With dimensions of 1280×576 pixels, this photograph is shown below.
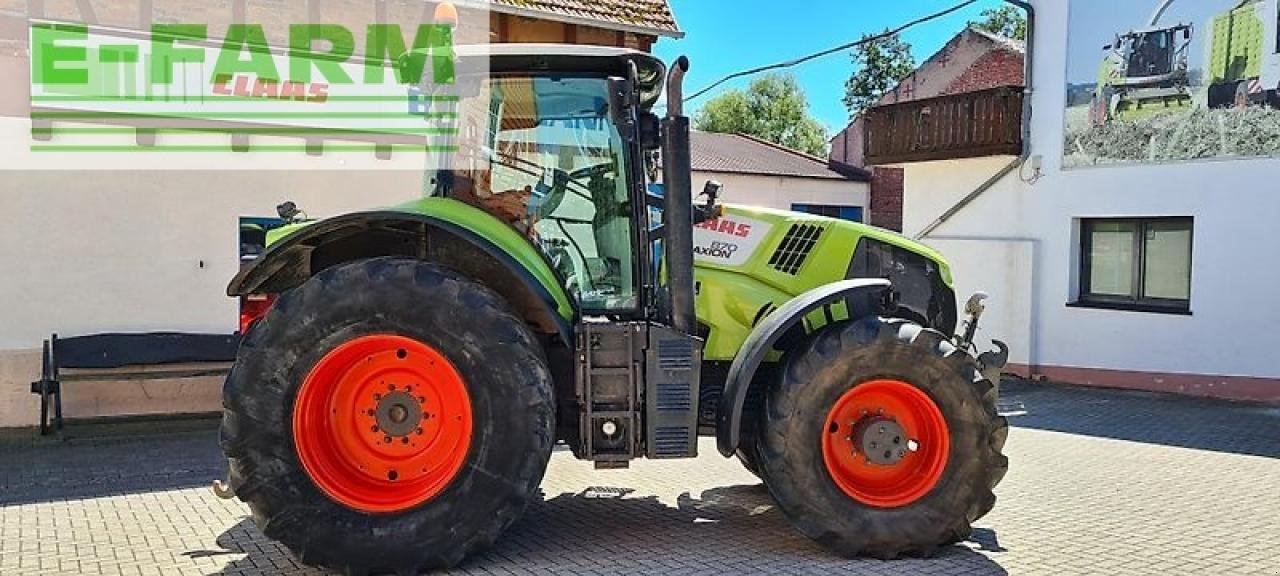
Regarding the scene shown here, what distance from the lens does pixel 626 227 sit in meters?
5.11

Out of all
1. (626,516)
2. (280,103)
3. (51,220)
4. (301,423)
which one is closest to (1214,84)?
(626,516)

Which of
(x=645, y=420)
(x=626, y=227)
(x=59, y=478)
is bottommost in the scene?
(x=59, y=478)

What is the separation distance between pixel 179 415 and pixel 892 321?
6.90 m

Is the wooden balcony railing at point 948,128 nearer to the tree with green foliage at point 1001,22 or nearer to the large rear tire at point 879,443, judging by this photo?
the large rear tire at point 879,443

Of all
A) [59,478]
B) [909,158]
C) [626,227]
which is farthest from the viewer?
[909,158]

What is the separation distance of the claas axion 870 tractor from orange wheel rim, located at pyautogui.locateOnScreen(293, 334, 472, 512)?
0.01m

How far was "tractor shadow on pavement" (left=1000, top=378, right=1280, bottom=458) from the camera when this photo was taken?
8820 mm

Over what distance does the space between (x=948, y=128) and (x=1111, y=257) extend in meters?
2.79

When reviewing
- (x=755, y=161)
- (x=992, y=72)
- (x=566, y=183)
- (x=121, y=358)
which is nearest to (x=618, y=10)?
(x=121, y=358)

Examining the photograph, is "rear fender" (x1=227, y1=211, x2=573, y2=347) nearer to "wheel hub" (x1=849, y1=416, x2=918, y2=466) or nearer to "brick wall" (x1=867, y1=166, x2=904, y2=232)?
"wheel hub" (x1=849, y1=416, x2=918, y2=466)

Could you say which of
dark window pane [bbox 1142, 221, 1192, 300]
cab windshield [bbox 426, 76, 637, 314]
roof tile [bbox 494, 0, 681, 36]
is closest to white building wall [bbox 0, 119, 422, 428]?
roof tile [bbox 494, 0, 681, 36]

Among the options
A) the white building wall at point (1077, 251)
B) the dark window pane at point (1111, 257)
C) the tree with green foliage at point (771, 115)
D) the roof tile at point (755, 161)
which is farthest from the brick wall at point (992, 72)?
the tree with green foliage at point (771, 115)

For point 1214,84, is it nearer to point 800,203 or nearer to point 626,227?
point 626,227

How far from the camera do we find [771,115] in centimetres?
4784
